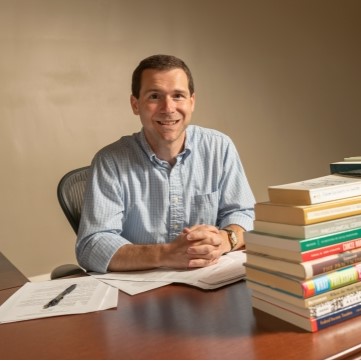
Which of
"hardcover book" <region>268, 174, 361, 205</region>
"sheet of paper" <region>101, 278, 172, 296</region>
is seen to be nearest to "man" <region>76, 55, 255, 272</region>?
"sheet of paper" <region>101, 278, 172, 296</region>

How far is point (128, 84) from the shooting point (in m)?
2.92

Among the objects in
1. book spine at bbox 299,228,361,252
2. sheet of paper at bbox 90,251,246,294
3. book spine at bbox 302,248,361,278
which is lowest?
sheet of paper at bbox 90,251,246,294

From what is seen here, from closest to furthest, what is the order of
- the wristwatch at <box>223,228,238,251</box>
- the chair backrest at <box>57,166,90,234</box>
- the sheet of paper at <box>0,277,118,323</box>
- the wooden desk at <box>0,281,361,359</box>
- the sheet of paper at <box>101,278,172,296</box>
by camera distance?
1. the wooden desk at <box>0,281,361,359</box>
2. the sheet of paper at <box>0,277,118,323</box>
3. the sheet of paper at <box>101,278,172,296</box>
4. the wristwatch at <box>223,228,238,251</box>
5. the chair backrest at <box>57,166,90,234</box>

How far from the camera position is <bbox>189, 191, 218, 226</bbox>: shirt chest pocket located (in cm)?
161

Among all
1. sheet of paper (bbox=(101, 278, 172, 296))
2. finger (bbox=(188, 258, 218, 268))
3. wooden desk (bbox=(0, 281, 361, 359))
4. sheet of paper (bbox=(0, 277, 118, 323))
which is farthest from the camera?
finger (bbox=(188, 258, 218, 268))

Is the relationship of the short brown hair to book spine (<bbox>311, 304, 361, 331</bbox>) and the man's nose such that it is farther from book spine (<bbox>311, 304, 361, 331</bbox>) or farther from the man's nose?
book spine (<bbox>311, 304, 361, 331</bbox>)

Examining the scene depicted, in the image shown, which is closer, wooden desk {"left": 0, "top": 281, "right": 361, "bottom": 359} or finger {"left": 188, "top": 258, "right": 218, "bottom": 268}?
wooden desk {"left": 0, "top": 281, "right": 361, "bottom": 359}

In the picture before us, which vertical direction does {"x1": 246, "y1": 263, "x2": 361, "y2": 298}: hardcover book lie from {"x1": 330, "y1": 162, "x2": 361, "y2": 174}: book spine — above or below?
below

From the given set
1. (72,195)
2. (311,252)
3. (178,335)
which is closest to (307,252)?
(311,252)

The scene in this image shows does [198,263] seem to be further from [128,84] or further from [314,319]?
[128,84]

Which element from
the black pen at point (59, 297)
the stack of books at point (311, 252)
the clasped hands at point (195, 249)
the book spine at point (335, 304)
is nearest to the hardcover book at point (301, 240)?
the stack of books at point (311, 252)

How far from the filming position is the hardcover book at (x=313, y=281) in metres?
0.77

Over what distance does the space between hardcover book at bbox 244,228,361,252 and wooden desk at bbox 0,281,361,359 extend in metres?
0.15

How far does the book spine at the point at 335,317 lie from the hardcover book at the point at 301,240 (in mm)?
129
